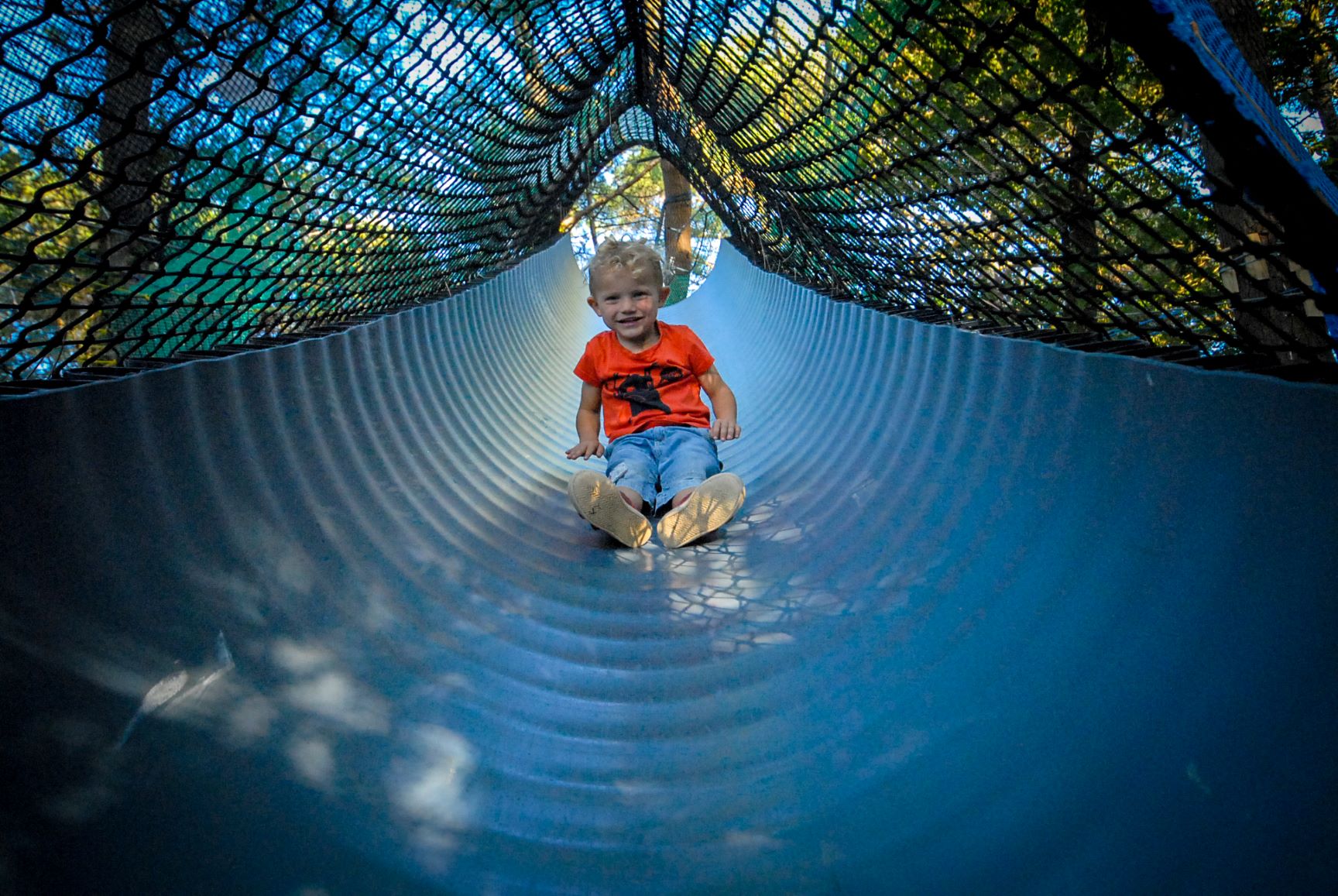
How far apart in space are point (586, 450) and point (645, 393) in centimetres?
35

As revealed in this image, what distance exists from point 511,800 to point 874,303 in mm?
2175

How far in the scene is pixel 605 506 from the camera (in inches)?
74.5

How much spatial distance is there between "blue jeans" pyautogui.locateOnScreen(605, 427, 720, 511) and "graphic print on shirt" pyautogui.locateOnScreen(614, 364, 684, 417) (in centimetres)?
9

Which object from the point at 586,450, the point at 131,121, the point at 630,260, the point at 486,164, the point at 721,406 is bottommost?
the point at 586,450

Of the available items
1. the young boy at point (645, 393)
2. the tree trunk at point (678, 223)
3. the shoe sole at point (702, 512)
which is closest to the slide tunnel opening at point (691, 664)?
the shoe sole at point (702, 512)

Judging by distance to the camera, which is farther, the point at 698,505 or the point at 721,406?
the point at 721,406

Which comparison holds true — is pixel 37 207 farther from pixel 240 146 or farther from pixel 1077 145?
pixel 1077 145

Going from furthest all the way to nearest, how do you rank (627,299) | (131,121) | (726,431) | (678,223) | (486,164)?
(678,223), (486,164), (627,299), (726,431), (131,121)

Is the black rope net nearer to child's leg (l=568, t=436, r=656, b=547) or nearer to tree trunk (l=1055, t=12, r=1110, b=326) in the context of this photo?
tree trunk (l=1055, t=12, r=1110, b=326)

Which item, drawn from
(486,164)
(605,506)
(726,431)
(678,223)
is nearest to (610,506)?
(605,506)

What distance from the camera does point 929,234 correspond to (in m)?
2.33

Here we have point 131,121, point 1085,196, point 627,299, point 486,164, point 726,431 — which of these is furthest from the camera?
point 486,164

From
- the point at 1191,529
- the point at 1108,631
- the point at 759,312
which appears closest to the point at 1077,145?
the point at 1191,529

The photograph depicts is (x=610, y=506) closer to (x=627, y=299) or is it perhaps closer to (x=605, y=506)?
(x=605, y=506)
